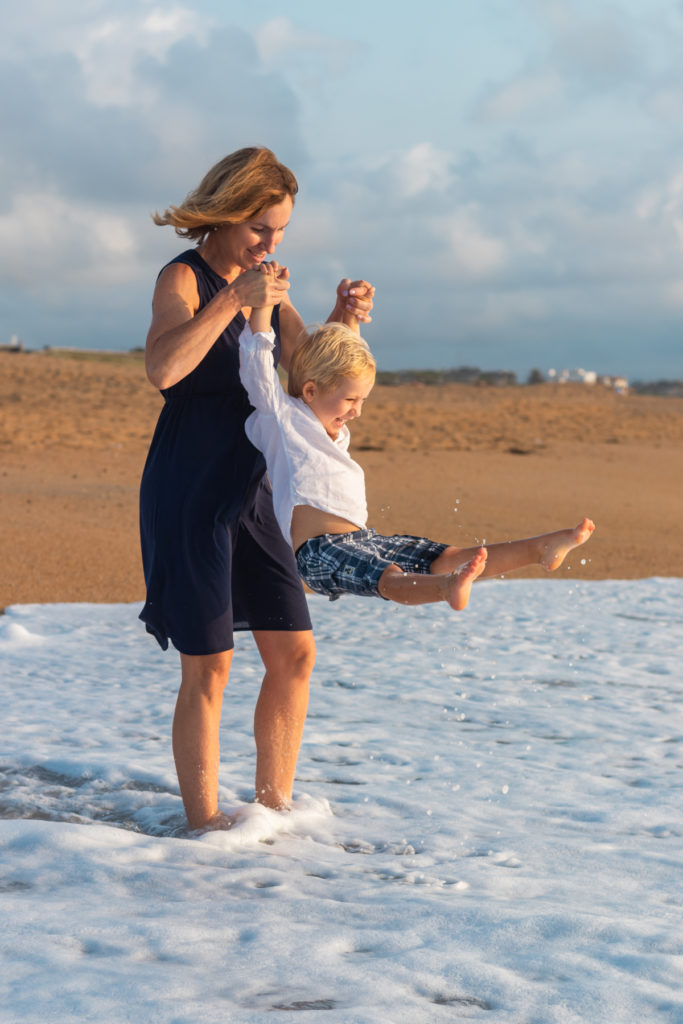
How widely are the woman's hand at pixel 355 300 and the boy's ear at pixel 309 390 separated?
40 cm

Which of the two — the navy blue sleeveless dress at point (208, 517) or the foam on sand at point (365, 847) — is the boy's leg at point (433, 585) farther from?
the foam on sand at point (365, 847)

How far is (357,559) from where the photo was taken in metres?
3.26

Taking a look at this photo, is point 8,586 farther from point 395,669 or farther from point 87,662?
point 395,669

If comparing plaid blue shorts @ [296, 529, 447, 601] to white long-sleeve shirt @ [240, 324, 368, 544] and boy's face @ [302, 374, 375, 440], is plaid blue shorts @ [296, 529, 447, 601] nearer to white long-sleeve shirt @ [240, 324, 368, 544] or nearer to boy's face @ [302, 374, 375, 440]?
white long-sleeve shirt @ [240, 324, 368, 544]

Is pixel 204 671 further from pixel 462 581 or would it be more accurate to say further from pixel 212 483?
pixel 462 581

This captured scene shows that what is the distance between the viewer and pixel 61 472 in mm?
16359

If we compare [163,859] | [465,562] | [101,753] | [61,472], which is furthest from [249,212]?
[61,472]

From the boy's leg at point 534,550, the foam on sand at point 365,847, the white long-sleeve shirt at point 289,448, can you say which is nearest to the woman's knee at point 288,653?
the white long-sleeve shirt at point 289,448

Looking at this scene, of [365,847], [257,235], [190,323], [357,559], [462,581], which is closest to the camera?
[462,581]

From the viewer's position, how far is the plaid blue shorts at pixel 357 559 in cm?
323

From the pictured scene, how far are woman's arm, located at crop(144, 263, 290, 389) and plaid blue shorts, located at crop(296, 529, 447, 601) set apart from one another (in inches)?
25.5

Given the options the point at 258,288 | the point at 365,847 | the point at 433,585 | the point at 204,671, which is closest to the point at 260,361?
the point at 258,288

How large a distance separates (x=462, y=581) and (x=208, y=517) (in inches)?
32.3

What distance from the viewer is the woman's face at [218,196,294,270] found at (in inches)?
132
